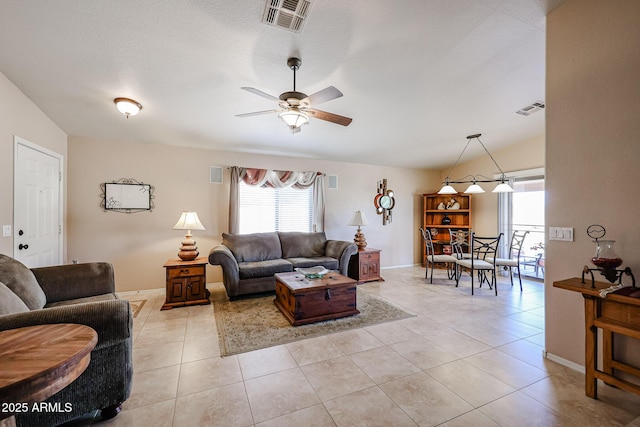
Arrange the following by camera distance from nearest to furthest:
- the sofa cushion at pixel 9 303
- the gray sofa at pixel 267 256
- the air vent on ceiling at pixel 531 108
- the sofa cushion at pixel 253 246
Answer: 1. the sofa cushion at pixel 9 303
2. the air vent on ceiling at pixel 531 108
3. the gray sofa at pixel 267 256
4. the sofa cushion at pixel 253 246

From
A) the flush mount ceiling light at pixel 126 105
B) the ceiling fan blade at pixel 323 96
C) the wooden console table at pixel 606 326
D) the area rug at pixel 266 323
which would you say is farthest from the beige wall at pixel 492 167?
the flush mount ceiling light at pixel 126 105

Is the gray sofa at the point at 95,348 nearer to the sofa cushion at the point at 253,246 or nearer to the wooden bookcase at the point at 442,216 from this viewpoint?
the sofa cushion at the point at 253,246

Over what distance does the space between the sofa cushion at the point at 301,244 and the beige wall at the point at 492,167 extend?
11.2 feet

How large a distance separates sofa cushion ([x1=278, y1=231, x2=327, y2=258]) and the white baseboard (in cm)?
350

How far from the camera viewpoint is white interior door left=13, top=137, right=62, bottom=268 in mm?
2869

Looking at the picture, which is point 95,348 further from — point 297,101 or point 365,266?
point 365,266

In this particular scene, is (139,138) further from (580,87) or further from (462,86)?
(580,87)

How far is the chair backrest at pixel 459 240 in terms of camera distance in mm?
5596

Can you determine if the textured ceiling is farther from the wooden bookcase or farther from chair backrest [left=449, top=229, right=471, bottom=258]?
chair backrest [left=449, top=229, right=471, bottom=258]

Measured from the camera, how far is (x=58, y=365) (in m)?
0.99

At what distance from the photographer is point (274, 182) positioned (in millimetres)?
5125

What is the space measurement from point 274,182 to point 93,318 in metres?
3.78

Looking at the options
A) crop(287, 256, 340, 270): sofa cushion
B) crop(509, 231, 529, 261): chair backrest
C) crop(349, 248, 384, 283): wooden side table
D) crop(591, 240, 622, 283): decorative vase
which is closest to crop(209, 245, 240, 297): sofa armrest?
crop(287, 256, 340, 270): sofa cushion

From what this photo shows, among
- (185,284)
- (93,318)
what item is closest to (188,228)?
(185,284)
